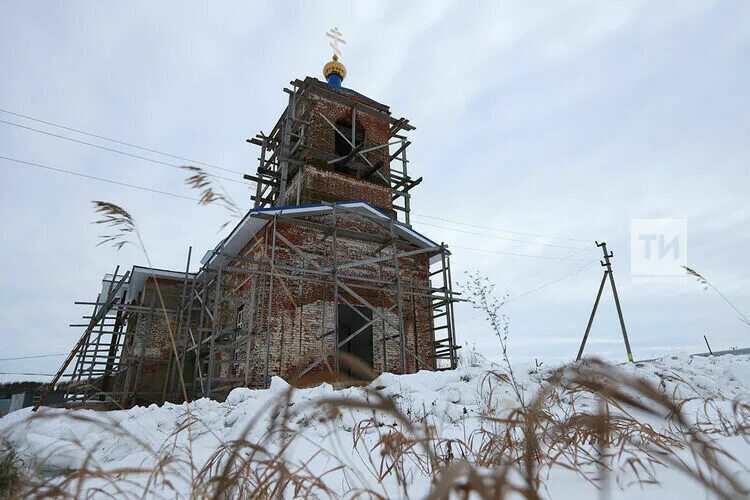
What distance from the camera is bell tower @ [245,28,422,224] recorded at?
14555 mm

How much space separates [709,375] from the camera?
21.3 feet

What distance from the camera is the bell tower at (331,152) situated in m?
14.6

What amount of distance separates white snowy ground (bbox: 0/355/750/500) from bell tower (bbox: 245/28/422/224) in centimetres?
923

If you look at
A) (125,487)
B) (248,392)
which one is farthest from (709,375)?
(125,487)

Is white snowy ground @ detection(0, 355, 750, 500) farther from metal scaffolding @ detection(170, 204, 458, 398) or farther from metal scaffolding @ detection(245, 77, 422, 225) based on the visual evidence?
metal scaffolding @ detection(245, 77, 422, 225)

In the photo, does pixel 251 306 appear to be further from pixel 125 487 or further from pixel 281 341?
pixel 125 487

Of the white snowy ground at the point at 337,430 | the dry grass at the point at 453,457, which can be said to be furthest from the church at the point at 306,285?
the dry grass at the point at 453,457

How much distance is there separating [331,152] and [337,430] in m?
14.5

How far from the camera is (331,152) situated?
1562 centimetres

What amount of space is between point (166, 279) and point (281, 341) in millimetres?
7455

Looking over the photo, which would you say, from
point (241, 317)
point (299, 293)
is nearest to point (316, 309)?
point (299, 293)

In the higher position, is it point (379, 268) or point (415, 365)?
point (379, 268)

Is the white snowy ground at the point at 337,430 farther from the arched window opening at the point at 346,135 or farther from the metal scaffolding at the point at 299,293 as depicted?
the arched window opening at the point at 346,135

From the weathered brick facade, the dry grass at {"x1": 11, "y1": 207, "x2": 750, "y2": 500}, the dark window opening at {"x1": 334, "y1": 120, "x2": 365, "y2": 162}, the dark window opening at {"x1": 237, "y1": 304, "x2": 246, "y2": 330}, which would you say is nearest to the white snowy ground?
the dry grass at {"x1": 11, "y1": 207, "x2": 750, "y2": 500}
